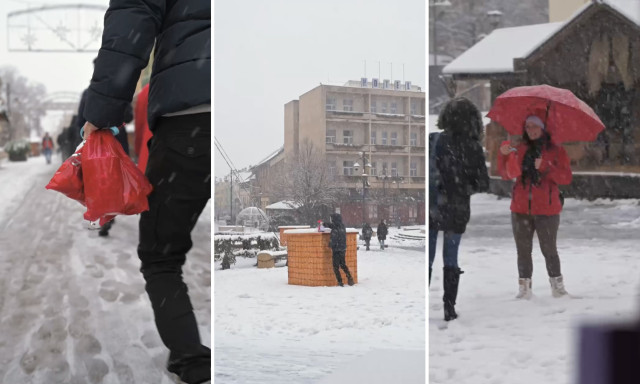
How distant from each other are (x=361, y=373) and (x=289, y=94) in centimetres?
91

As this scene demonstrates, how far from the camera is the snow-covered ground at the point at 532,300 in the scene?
13.0ft

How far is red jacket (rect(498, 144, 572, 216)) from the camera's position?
4648 millimetres

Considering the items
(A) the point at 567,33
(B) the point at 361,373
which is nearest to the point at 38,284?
(B) the point at 361,373

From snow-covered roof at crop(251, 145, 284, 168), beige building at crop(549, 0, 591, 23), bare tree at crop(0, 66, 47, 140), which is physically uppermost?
beige building at crop(549, 0, 591, 23)

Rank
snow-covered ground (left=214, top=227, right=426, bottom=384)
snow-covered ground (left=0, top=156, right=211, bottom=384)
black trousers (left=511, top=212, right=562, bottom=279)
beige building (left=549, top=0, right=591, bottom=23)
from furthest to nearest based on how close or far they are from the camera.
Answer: beige building (left=549, top=0, right=591, bottom=23) → black trousers (left=511, top=212, right=562, bottom=279) → snow-covered ground (left=0, top=156, right=211, bottom=384) → snow-covered ground (left=214, top=227, right=426, bottom=384)

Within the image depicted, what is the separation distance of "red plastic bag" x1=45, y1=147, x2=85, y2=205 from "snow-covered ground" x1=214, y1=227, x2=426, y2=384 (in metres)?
0.50

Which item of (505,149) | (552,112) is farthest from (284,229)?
(552,112)

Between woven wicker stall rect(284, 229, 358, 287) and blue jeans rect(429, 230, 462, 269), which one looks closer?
woven wicker stall rect(284, 229, 358, 287)

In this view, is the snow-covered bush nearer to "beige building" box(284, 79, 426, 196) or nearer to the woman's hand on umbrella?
the woman's hand on umbrella

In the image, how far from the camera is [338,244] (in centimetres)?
270

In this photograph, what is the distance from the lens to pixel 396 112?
106 inches

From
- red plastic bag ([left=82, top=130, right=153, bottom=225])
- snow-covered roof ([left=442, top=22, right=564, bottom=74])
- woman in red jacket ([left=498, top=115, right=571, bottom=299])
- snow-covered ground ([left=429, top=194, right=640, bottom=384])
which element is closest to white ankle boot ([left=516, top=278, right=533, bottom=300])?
snow-covered ground ([left=429, top=194, right=640, bottom=384])

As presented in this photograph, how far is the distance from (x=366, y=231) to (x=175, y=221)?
0.62m

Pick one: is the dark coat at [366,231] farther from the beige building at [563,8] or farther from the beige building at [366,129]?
the beige building at [563,8]
